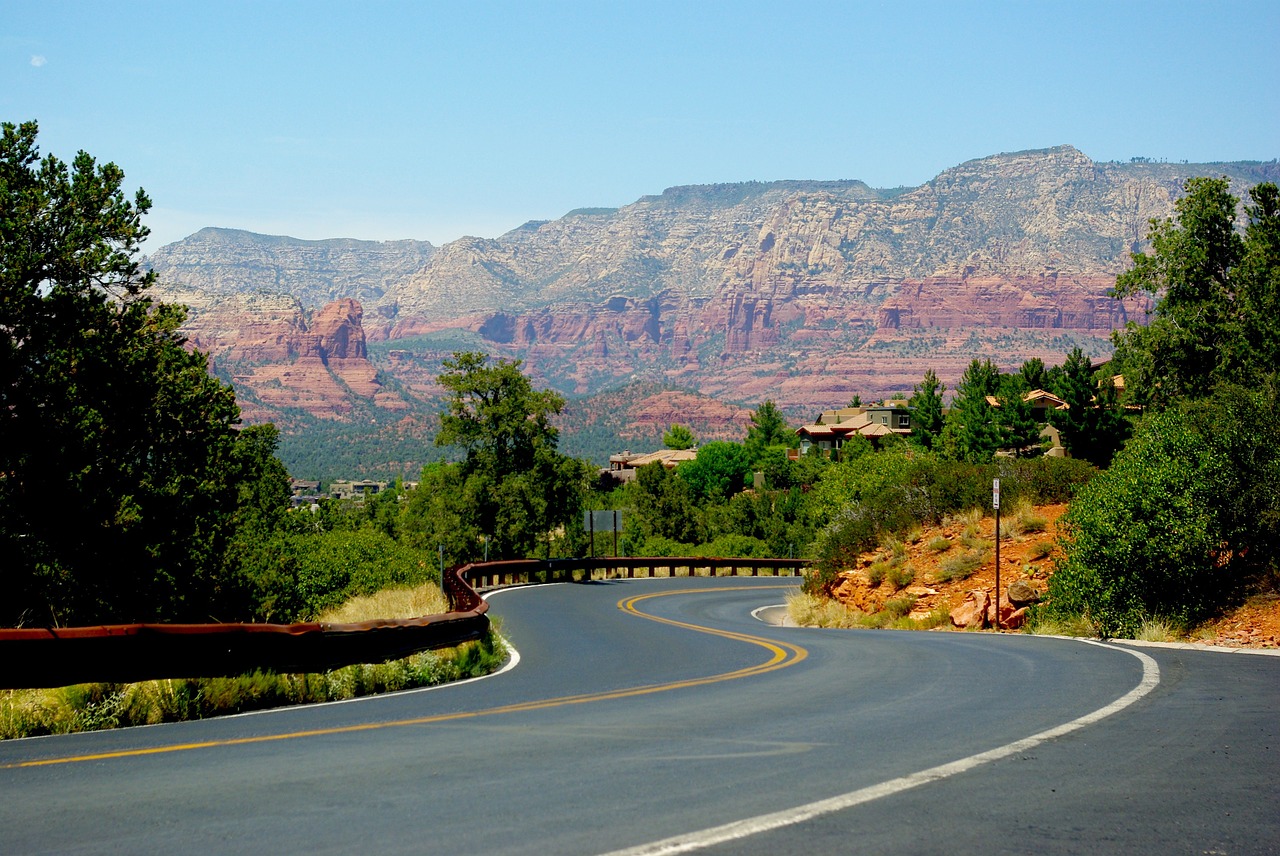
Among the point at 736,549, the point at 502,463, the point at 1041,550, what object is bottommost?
the point at 736,549

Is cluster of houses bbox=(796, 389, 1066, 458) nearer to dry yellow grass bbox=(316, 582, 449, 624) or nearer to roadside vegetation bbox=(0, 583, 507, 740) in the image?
dry yellow grass bbox=(316, 582, 449, 624)

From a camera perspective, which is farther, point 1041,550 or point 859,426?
point 859,426

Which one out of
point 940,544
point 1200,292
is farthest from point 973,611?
point 1200,292

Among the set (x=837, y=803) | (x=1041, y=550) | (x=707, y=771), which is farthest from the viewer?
(x=1041, y=550)

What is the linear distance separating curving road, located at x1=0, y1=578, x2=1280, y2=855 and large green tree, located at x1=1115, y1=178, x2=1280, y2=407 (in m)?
33.1

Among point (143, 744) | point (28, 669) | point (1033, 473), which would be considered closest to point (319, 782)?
point (143, 744)

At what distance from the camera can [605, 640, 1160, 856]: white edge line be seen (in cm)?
557

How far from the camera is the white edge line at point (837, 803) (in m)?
5.57

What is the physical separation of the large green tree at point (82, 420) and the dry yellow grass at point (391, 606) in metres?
4.01

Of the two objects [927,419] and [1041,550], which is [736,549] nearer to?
[927,419]

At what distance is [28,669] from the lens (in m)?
9.77

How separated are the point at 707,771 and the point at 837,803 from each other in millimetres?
1232

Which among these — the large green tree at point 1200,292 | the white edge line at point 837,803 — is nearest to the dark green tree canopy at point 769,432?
the large green tree at point 1200,292

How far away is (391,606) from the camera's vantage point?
28.6m
